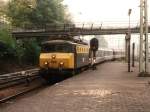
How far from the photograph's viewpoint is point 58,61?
33.1 metres

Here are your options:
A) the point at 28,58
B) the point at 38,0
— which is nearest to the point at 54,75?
the point at 28,58

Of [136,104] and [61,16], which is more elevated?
[61,16]

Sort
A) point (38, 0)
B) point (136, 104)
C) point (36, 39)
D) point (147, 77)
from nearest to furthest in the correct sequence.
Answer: point (136, 104) < point (147, 77) < point (36, 39) < point (38, 0)

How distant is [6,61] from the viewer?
48.6 meters

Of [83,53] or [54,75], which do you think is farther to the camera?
[83,53]

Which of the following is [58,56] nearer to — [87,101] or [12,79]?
[12,79]

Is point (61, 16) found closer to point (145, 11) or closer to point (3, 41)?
point (3, 41)

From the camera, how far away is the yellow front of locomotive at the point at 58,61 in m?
33.0

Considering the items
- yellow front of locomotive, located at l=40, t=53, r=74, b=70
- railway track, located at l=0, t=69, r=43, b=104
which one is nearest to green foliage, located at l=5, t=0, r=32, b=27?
railway track, located at l=0, t=69, r=43, b=104

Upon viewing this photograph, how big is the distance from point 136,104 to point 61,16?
187ft

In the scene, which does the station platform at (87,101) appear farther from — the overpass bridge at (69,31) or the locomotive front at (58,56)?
the overpass bridge at (69,31)

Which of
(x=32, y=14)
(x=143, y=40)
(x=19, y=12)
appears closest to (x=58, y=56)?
(x=143, y=40)

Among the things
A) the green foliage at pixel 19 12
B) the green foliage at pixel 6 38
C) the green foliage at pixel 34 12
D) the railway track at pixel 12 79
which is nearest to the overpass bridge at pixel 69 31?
the green foliage at pixel 19 12

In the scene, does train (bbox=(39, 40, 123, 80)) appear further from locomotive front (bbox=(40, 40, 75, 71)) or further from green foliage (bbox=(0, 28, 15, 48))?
green foliage (bbox=(0, 28, 15, 48))
